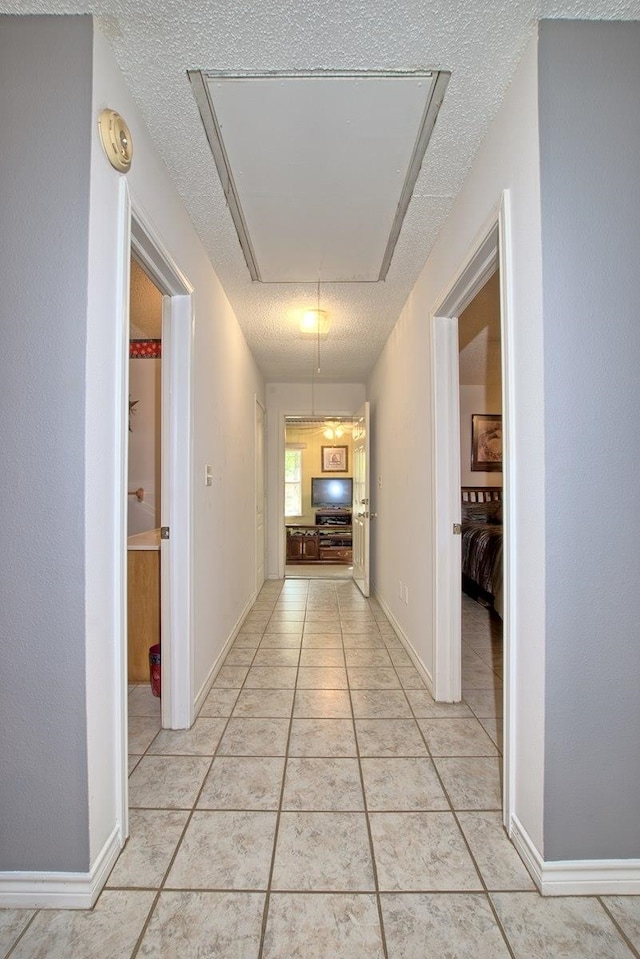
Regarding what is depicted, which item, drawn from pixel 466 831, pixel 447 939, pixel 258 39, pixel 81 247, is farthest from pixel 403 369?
pixel 447 939

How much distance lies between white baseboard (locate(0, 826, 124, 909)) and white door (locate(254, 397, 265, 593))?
3425mm

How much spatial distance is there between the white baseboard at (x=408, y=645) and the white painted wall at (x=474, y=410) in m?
2.38

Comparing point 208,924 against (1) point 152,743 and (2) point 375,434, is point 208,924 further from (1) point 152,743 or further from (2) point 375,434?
(2) point 375,434

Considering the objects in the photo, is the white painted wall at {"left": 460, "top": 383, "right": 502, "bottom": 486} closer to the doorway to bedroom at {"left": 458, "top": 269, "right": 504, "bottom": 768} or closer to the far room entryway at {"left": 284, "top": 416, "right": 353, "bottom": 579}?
the doorway to bedroom at {"left": 458, "top": 269, "right": 504, "bottom": 768}

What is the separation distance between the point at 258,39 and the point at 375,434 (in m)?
3.63

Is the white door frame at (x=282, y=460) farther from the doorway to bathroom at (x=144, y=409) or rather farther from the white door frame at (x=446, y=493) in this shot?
the white door frame at (x=446, y=493)

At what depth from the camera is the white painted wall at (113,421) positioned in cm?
123

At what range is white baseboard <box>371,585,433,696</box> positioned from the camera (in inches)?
98.0

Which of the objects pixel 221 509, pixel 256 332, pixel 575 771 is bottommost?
pixel 575 771

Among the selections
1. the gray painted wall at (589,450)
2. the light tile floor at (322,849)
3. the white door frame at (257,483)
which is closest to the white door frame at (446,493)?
the light tile floor at (322,849)

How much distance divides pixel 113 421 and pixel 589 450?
4.46ft

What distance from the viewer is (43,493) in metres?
1.19

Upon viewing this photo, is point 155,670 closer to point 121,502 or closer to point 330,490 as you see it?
point 121,502

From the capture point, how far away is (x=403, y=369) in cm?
322
